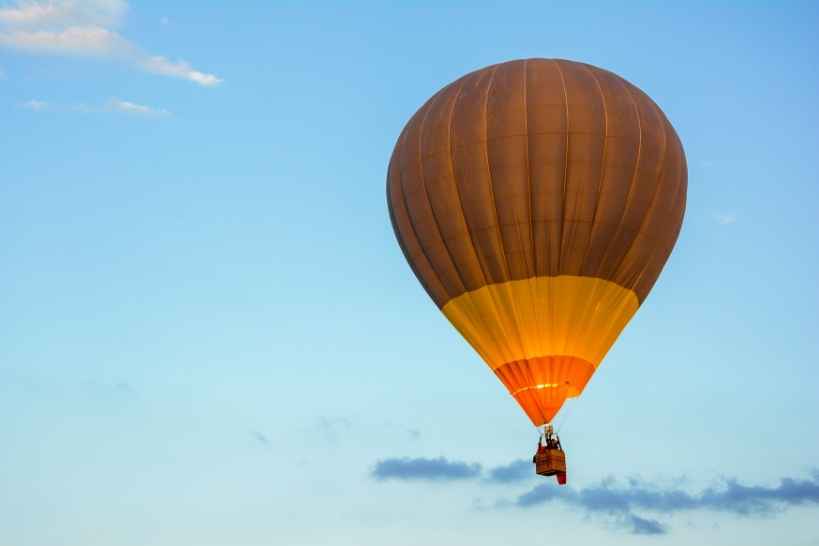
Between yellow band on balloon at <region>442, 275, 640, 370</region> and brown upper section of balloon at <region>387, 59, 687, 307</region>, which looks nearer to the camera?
brown upper section of balloon at <region>387, 59, 687, 307</region>

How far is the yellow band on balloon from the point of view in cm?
4916

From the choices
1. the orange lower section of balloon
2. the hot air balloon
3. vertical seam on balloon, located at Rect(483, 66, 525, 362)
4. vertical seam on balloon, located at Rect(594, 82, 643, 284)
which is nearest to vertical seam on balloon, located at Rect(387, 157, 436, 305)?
the hot air balloon

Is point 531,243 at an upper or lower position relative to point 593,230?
lower

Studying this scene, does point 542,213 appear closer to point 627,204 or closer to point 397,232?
point 627,204

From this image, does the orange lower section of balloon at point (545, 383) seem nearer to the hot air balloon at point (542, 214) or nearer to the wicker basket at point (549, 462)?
the hot air balloon at point (542, 214)

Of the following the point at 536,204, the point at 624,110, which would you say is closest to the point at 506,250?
the point at 536,204

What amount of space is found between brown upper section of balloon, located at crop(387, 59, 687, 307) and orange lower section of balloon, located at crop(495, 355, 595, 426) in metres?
2.27

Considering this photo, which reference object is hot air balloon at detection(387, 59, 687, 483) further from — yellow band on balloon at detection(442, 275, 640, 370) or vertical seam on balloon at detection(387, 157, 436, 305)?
vertical seam on balloon at detection(387, 157, 436, 305)

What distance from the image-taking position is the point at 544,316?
49188 mm

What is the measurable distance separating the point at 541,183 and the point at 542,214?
2.60 feet

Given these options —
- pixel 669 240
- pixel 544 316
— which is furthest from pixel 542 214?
pixel 669 240

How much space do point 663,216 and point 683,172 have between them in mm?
1740

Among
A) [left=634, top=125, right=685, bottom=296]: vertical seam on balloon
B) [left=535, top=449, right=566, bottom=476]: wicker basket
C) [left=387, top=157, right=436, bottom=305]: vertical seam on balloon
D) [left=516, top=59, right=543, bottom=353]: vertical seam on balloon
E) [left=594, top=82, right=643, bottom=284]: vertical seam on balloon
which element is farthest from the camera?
[left=387, top=157, right=436, bottom=305]: vertical seam on balloon

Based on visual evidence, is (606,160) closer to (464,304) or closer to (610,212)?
(610,212)
